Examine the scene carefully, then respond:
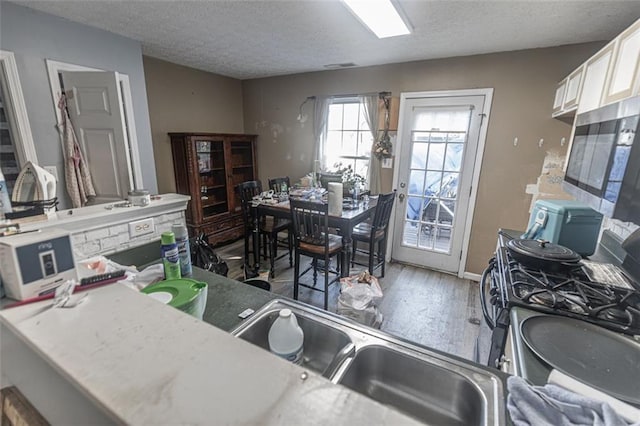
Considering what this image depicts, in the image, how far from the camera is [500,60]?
9.02ft

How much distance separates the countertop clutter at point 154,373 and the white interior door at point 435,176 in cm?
314

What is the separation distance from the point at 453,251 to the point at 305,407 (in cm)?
328

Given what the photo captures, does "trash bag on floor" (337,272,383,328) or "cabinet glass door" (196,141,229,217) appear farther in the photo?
"cabinet glass door" (196,141,229,217)

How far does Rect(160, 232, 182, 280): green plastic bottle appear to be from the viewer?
1.05m

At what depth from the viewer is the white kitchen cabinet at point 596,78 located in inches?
60.5

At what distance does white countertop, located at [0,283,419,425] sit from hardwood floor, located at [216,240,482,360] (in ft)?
6.01

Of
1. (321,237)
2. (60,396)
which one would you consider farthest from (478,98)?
(60,396)

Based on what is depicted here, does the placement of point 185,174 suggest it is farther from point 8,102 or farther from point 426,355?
point 426,355

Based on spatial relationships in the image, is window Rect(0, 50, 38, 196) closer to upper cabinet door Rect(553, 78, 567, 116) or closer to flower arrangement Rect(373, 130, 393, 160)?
flower arrangement Rect(373, 130, 393, 160)

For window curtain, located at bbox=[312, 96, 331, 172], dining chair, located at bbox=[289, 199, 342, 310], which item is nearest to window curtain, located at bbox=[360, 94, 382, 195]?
window curtain, located at bbox=[312, 96, 331, 172]

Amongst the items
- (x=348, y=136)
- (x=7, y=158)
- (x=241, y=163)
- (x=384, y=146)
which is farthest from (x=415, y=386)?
(x=241, y=163)

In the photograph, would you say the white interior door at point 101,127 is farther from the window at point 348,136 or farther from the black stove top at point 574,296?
the black stove top at point 574,296

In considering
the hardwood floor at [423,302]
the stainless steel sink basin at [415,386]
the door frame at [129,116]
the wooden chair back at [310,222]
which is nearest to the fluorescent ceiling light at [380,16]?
the wooden chair back at [310,222]

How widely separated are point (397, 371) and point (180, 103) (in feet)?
13.0
